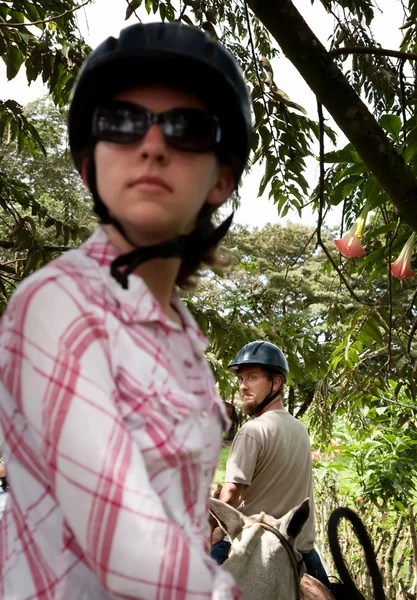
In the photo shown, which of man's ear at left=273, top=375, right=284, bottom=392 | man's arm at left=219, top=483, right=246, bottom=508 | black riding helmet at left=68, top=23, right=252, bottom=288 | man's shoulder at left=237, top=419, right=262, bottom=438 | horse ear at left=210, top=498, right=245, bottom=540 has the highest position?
man's ear at left=273, top=375, right=284, bottom=392

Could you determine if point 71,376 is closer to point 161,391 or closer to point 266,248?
point 161,391

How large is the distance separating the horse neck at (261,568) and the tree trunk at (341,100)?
1.74 metres

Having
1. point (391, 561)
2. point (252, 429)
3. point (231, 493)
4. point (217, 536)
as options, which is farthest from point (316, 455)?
point (217, 536)

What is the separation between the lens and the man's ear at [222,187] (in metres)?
1.12

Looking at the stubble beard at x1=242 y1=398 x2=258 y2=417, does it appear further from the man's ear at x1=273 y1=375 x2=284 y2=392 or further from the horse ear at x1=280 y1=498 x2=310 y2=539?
the horse ear at x1=280 y1=498 x2=310 y2=539

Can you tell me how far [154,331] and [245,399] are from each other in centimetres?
387

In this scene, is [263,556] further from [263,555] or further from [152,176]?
[152,176]

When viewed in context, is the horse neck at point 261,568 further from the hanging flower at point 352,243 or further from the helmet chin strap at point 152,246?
the helmet chin strap at point 152,246

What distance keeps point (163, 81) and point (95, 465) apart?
0.52 m

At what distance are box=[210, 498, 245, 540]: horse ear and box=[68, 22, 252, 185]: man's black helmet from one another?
7.70 ft

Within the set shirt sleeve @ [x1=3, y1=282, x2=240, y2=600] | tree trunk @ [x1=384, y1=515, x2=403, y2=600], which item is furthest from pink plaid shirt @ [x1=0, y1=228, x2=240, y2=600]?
tree trunk @ [x1=384, y1=515, x2=403, y2=600]

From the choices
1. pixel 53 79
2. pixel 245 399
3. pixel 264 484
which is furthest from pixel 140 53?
pixel 245 399

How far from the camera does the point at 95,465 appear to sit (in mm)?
745

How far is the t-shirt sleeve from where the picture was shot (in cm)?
412
